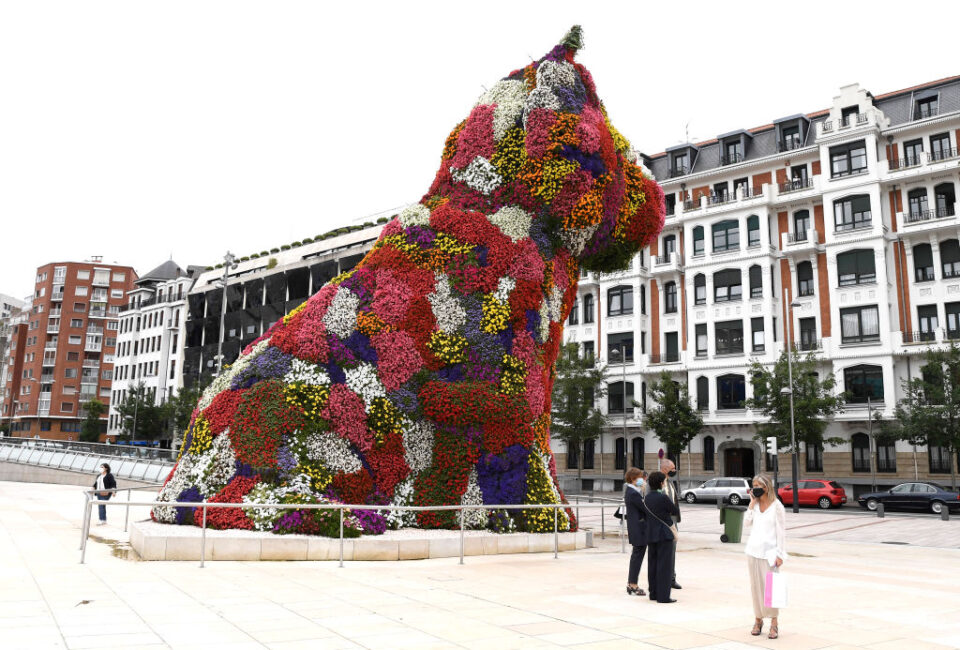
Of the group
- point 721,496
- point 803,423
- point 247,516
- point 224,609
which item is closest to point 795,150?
point 803,423

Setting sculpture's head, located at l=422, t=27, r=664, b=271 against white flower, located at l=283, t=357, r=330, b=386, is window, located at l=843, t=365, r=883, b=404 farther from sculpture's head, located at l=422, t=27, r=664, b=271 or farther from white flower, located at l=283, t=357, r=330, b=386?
white flower, located at l=283, t=357, r=330, b=386

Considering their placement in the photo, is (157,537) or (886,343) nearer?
(157,537)

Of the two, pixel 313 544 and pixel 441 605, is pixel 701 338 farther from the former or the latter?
pixel 441 605

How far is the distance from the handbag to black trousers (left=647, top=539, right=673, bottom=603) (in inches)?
82.0

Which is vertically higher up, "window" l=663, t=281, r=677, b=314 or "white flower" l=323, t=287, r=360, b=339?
"window" l=663, t=281, r=677, b=314

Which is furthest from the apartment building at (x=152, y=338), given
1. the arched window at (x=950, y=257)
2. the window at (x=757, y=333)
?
the arched window at (x=950, y=257)

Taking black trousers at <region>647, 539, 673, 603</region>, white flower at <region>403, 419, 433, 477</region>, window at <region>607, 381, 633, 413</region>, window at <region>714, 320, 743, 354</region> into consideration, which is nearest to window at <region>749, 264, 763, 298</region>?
window at <region>714, 320, 743, 354</region>

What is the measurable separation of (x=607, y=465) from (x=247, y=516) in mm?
42896

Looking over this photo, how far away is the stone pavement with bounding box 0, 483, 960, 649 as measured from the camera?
736 centimetres

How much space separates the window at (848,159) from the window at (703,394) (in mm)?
15100

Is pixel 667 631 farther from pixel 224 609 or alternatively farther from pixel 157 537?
pixel 157 537

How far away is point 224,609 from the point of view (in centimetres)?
855

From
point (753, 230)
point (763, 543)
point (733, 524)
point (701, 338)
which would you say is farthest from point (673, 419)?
point (763, 543)

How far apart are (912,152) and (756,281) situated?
11.5 m
